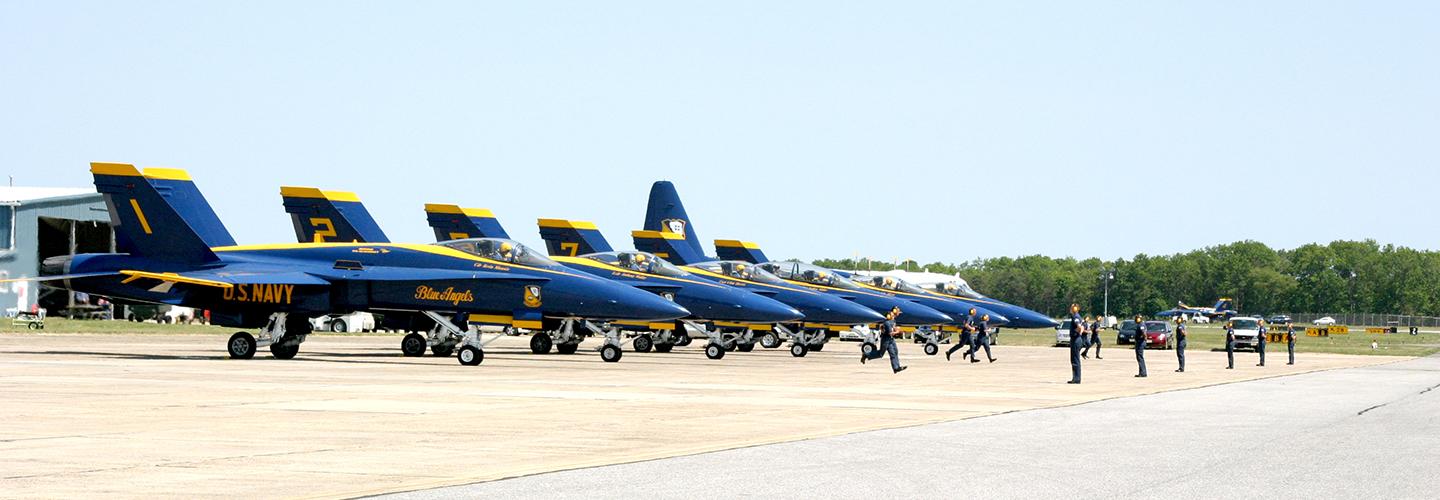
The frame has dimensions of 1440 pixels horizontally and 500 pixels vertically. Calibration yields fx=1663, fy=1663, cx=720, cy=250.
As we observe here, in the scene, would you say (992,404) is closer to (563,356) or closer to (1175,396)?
(1175,396)

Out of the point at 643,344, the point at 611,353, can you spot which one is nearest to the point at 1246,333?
the point at 643,344

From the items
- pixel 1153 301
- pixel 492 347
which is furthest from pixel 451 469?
pixel 1153 301

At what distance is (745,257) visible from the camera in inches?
2329

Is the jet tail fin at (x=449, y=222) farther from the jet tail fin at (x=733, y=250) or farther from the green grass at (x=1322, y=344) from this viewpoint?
the green grass at (x=1322, y=344)

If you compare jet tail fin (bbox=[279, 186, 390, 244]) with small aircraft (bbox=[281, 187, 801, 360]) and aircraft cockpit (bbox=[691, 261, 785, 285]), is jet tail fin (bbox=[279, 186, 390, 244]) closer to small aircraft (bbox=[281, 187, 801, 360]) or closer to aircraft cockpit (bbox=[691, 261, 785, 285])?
small aircraft (bbox=[281, 187, 801, 360])

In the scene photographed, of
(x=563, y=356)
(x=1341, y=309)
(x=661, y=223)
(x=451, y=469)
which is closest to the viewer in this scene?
(x=451, y=469)

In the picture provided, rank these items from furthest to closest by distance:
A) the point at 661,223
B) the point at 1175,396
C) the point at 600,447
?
1. the point at 661,223
2. the point at 1175,396
3. the point at 600,447

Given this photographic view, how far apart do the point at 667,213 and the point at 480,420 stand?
4368 centimetres

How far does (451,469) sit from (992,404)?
10151 mm

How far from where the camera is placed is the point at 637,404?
758 inches

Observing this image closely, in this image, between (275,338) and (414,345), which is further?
(414,345)

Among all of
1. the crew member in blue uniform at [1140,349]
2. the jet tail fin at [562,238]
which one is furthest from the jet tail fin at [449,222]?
the crew member in blue uniform at [1140,349]

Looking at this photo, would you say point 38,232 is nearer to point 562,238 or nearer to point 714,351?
point 562,238

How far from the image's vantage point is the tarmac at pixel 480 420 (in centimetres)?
1120
